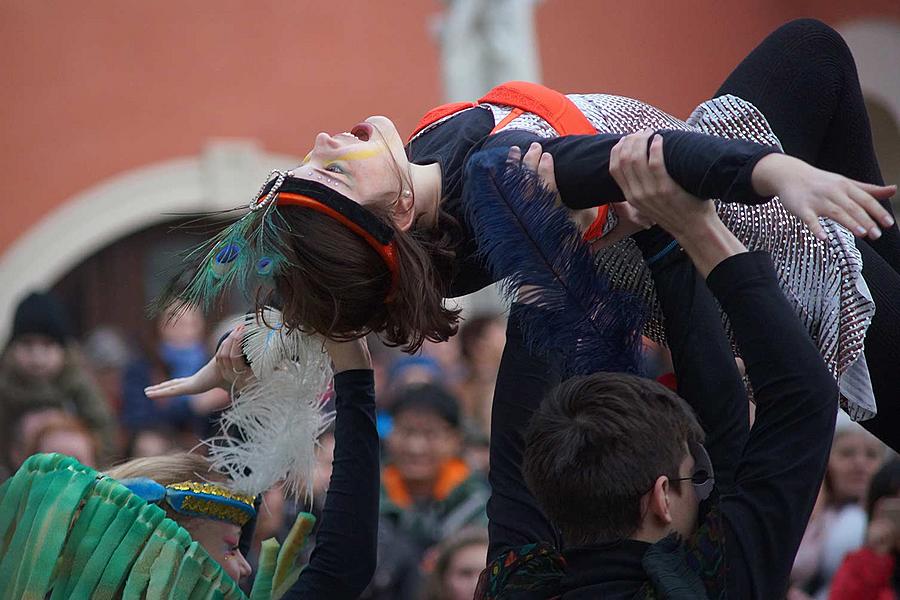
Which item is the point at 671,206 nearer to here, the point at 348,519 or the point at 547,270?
the point at 547,270

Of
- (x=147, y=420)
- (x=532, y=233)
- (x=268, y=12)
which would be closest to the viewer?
(x=532, y=233)

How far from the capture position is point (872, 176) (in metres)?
2.47

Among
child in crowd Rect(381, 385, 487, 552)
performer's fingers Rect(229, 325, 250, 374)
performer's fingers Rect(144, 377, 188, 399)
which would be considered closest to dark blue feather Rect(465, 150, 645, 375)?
performer's fingers Rect(229, 325, 250, 374)

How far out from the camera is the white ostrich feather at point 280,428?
2.36 m

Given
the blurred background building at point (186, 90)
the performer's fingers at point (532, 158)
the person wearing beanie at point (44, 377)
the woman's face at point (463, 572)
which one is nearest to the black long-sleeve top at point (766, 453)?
the performer's fingers at point (532, 158)

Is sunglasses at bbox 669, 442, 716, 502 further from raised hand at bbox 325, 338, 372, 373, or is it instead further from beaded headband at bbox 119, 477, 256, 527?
beaded headband at bbox 119, 477, 256, 527

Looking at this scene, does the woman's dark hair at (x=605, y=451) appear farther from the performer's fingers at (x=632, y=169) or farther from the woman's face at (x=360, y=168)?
the woman's face at (x=360, y=168)

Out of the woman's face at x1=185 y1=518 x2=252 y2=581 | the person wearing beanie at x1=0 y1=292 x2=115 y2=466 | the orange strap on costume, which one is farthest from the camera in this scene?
the person wearing beanie at x1=0 y1=292 x2=115 y2=466

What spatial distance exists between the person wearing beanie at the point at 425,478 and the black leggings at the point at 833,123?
1.77 meters

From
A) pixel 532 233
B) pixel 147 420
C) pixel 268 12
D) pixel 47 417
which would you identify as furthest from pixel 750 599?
pixel 268 12

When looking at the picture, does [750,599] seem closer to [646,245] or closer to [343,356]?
[646,245]

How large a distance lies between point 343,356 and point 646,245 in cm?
50

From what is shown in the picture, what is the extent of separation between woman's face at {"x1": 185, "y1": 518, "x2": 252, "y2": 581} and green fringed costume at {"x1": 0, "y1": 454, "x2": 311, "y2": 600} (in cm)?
19

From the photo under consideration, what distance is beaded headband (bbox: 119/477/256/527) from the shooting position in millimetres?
2207
